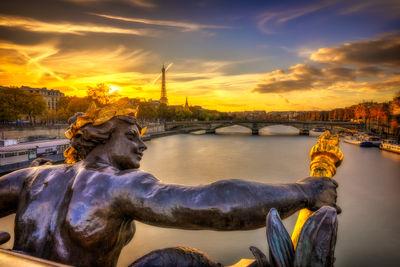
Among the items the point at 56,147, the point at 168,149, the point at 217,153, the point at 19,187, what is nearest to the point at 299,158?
the point at 217,153

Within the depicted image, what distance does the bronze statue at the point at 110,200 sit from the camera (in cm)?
90

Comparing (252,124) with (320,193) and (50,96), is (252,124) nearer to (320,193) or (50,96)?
(50,96)

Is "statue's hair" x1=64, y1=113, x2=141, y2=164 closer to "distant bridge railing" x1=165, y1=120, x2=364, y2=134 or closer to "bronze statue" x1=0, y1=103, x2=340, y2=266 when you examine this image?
"bronze statue" x1=0, y1=103, x2=340, y2=266

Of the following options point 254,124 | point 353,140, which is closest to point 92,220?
point 353,140

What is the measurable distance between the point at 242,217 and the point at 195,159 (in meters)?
31.7

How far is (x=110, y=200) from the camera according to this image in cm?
98

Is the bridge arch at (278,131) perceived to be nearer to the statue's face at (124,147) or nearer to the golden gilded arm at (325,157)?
the golden gilded arm at (325,157)

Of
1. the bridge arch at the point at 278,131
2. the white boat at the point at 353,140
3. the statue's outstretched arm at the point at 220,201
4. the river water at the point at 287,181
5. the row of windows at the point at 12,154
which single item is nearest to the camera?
the statue's outstretched arm at the point at 220,201

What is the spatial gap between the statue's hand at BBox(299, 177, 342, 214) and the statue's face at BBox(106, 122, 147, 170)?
0.62 m

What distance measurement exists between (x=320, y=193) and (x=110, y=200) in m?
0.57

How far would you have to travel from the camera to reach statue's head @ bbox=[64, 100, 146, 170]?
126cm

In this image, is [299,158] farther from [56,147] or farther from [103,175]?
[103,175]

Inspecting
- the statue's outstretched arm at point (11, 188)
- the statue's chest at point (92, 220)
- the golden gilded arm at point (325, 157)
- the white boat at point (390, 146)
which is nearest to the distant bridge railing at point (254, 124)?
the white boat at point (390, 146)

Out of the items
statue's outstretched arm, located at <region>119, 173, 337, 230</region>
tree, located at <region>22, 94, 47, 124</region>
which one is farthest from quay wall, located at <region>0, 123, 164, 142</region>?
statue's outstretched arm, located at <region>119, 173, 337, 230</region>
